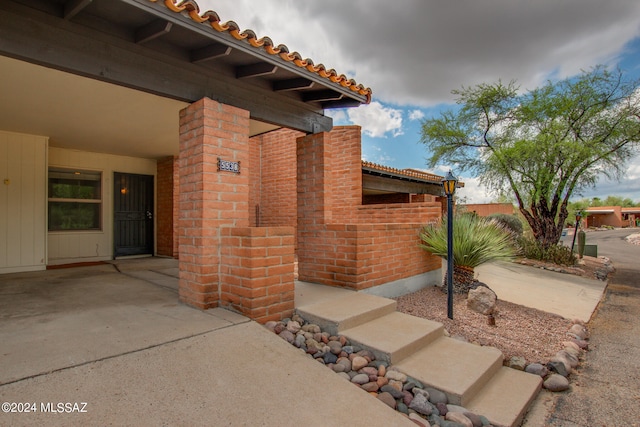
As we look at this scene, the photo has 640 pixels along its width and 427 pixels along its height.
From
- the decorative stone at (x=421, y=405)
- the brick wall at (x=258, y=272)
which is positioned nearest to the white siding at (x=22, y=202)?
the brick wall at (x=258, y=272)

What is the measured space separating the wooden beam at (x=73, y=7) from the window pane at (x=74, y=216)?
18.3 ft

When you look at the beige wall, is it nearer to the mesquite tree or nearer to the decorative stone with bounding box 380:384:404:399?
the decorative stone with bounding box 380:384:404:399

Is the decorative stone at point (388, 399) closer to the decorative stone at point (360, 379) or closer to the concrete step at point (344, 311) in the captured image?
the decorative stone at point (360, 379)

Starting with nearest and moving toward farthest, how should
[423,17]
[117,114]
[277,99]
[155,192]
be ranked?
[277,99], [117,114], [423,17], [155,192]

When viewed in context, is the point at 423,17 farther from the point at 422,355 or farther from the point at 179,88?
the point at 422,355

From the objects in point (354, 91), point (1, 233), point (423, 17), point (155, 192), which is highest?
point (423, 17)

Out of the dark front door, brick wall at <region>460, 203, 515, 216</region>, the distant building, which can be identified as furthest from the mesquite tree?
the distant building

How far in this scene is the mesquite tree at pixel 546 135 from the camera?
9.69m

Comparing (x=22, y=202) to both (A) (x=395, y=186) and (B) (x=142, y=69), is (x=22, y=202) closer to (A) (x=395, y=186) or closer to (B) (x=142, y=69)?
(B) (x=142, y=69)

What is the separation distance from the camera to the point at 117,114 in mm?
4809

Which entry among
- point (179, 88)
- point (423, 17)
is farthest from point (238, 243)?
point (423, 17)

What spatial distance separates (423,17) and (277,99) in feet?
11.9

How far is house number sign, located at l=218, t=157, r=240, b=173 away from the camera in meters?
3.44

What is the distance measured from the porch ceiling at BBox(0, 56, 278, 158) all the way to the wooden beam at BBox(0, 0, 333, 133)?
90cm
